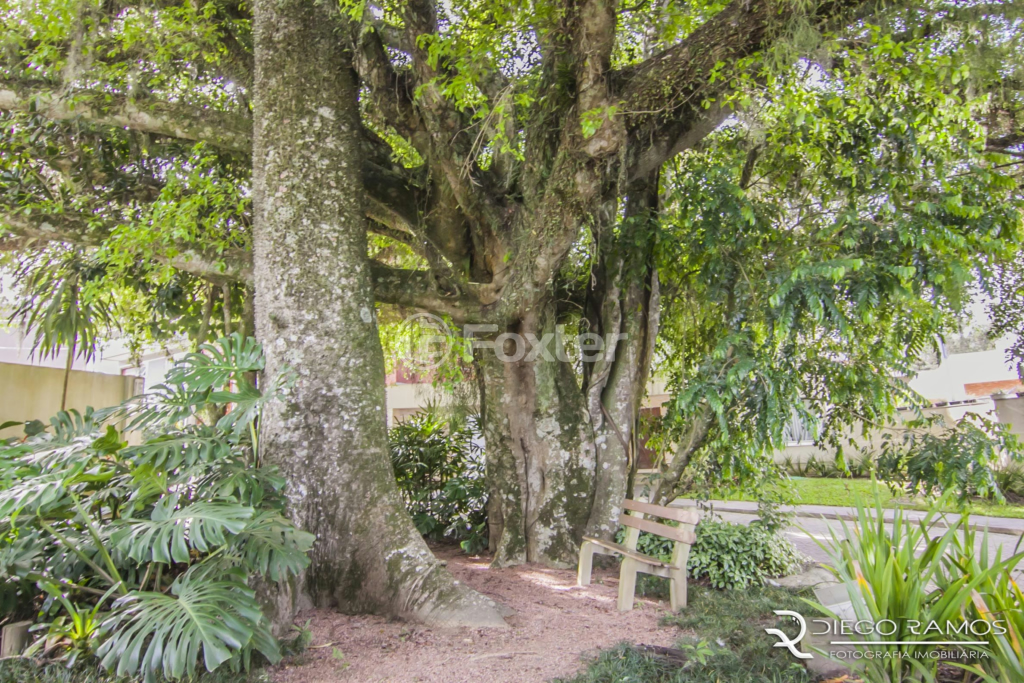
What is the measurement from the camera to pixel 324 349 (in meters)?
4.80

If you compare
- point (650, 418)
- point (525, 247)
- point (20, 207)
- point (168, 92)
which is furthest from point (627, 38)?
point (20, 207)

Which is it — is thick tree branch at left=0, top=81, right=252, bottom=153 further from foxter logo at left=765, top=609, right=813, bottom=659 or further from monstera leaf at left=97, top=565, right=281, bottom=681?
foxter logo at left=765, top=609, right=813, bottom=659

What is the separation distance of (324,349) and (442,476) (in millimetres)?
3690

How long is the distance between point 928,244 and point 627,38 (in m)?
3.88

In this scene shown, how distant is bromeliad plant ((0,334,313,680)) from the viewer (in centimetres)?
325

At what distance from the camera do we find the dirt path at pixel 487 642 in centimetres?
368

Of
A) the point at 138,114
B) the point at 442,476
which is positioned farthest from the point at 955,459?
the point at 138,114

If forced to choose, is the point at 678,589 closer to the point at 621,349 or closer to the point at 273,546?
the point at 621,349

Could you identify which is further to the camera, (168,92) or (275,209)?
(168,92)

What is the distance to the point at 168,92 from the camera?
7.20 metres

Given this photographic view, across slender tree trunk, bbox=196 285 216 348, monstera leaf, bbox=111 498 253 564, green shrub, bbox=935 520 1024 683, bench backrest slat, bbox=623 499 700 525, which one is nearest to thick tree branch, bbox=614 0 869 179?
bench backrest slat, bbox=623 499 700 525

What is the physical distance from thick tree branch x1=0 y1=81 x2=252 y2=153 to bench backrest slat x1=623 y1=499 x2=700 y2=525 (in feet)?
15.5

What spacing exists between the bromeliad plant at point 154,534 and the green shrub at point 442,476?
3.28 meters

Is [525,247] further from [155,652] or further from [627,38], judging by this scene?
[155,652]
